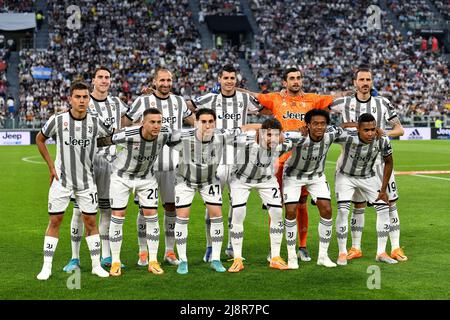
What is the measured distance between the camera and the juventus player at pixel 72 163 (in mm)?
7883

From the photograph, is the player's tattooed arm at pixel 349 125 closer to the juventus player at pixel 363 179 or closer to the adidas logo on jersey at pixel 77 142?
the juventus player at pixel 363 179

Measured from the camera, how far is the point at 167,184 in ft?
28.9

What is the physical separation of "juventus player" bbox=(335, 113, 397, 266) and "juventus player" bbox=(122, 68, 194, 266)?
6.84 feet

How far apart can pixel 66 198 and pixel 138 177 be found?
2.88 feet

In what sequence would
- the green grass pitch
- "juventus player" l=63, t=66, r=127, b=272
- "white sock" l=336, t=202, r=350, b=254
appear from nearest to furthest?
1. the green grass pitch
2. "juventus player" l=63, t=66, r=127, b=272
3. "white sock" l=336, t=202, r=350, b=254

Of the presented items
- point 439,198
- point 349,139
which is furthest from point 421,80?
point 349,139

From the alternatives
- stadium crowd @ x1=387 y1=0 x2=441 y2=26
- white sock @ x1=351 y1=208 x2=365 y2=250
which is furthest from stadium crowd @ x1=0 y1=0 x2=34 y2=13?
white sock @ x1=351 y1=208 x2=365 y2=250

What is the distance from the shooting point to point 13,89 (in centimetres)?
4044

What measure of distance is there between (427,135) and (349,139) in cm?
3346

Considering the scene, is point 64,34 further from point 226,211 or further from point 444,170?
point 226,211

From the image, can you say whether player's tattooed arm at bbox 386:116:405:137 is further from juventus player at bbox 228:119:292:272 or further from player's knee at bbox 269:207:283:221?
player's knee at bbox 269:207:283:221

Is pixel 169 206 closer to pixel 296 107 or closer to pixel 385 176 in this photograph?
pixel 296 107

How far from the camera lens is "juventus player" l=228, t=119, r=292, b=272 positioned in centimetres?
830

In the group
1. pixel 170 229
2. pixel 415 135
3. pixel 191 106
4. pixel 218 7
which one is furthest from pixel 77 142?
pixel 218 7
